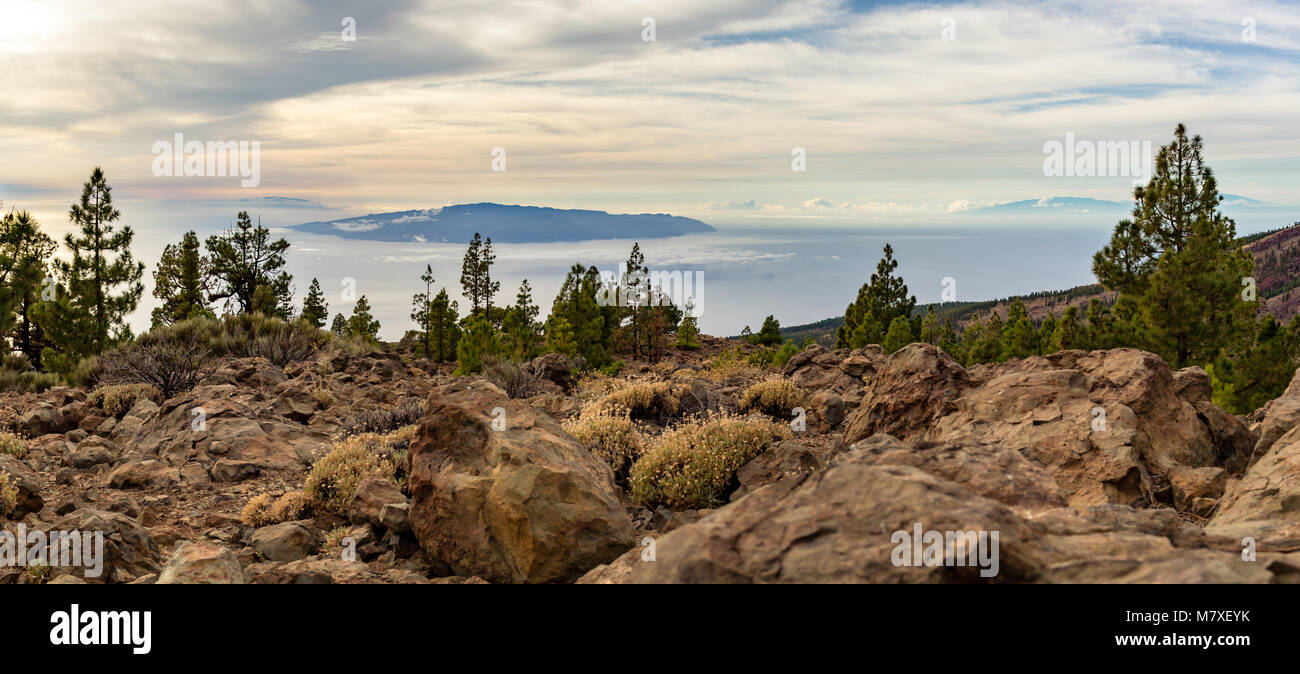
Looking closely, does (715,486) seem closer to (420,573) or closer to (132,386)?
(420,573)

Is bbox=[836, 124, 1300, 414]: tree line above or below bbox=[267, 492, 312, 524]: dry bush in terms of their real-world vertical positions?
above

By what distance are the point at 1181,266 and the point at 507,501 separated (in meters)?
21.7

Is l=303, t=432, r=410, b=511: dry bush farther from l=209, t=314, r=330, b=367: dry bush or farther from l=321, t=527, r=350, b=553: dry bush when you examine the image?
l=209, t=314, r=330, b=367: dry bush

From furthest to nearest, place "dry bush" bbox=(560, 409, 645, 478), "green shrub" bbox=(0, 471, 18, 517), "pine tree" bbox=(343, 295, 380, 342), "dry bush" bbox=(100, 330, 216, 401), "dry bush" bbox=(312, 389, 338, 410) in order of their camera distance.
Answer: "pine tree" bbox=(343, 295, 380, 342), "dry bush" bbox=(100, 330, 216, 401), "dry bush" bbox=(312, 389, 338, 410), "dry bush" bbox=(560, 409, 645, 478), "green shrub" bbox=(0, 471, 18, 517)

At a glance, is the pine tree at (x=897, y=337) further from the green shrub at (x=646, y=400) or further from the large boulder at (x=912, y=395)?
the large boulder at (x=912, y=395)

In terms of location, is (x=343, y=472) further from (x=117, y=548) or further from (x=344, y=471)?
(x=117, y=548)

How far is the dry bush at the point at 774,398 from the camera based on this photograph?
44.3ft

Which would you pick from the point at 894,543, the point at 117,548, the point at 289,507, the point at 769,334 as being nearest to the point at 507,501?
the point at 117,548

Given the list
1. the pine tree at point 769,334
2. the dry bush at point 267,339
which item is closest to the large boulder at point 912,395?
Result: the dry bush at point 267,339

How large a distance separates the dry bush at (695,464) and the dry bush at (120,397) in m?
11.3

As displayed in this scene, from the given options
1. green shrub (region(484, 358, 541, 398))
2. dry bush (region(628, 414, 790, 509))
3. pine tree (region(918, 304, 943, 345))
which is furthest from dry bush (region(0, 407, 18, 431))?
pine tree (region(918, 304, 943, 345))

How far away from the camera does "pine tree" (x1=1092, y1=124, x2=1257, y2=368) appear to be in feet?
69.3

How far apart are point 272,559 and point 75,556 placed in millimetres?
1659

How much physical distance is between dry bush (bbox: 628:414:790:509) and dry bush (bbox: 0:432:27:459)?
897 cm
